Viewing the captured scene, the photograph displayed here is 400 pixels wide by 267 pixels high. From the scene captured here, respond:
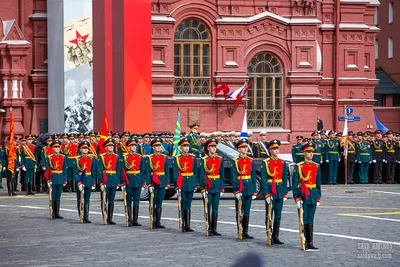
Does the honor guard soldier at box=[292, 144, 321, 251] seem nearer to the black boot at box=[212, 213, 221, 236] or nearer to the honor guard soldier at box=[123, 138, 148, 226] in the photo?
the black boot at box=[212, 213, 221, 236]

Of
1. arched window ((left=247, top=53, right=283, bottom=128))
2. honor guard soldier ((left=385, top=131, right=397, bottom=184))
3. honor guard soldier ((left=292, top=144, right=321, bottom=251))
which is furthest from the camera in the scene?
arched window ((left=247, top=53, right=283, bottom=128))

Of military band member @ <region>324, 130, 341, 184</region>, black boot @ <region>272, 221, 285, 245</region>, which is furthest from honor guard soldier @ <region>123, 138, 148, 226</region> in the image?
military band member @ <region>324, 130, 341, 184</region>

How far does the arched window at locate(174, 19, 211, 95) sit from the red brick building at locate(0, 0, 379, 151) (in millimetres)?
40

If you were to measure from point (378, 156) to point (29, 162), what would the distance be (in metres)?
12.0

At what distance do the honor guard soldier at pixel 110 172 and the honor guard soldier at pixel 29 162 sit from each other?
9602 mm

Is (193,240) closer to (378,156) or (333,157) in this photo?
(333,157)

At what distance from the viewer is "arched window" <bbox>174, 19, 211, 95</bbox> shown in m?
38.1

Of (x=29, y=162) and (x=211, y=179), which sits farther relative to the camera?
(x=29, y=162)

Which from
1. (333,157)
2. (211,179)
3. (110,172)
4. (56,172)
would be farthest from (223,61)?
(211,179)

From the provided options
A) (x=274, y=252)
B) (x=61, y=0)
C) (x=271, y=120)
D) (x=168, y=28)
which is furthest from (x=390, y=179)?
(x=274, y=252)

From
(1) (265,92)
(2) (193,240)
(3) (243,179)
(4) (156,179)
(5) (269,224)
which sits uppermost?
(1) (265,92)

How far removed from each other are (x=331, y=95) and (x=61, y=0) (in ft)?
39.6

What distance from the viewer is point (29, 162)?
2938cm

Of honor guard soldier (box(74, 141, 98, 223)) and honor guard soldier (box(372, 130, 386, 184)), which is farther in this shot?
honor guard soldier (box(372, 130, 386, 184))
